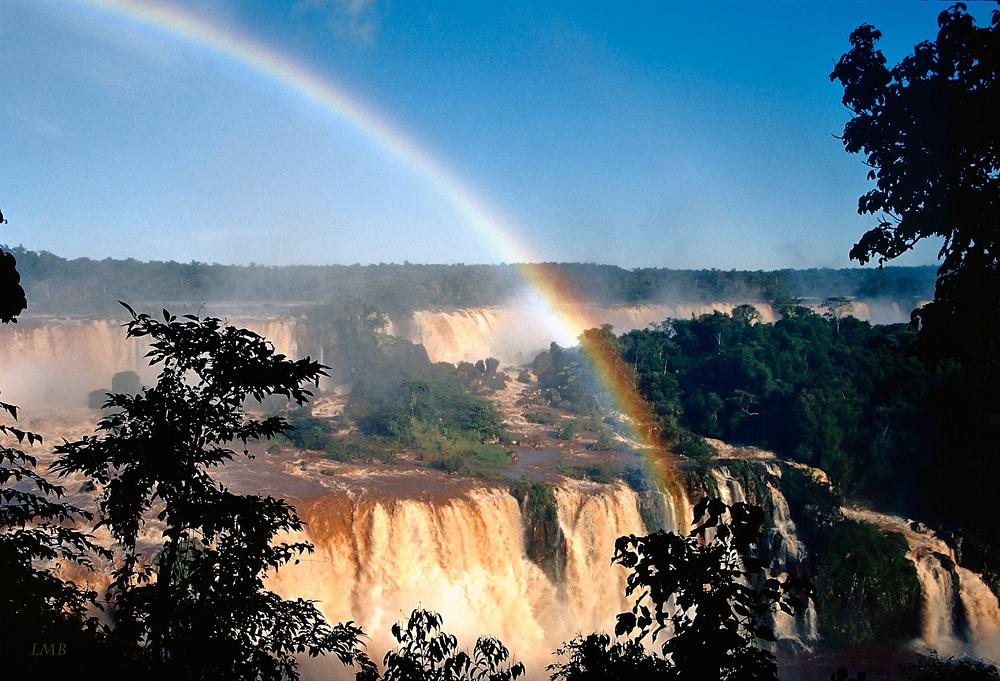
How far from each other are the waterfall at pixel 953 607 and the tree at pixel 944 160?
16359 millimetres

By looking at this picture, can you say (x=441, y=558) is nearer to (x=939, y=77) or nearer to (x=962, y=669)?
(x=962, y=669)

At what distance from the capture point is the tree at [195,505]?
369cm

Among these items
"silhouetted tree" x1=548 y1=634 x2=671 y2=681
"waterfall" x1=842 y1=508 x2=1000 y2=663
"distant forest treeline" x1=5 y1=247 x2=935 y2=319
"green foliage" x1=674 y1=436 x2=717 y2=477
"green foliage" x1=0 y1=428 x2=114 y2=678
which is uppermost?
"distant forest treeline" x1=5 y1=247 x2=935 y2=319

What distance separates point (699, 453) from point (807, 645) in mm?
6462

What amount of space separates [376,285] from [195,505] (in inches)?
1538

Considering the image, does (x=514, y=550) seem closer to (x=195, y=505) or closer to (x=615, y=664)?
(x=615, y=664)

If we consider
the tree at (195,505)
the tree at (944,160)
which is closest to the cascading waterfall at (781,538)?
the tree at (944,160)

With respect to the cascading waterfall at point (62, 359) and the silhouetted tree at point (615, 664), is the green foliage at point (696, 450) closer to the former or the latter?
the cascading waterfall at point (62, 359)

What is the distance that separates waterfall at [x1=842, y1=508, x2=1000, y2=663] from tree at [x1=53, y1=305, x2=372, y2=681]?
19134 mm

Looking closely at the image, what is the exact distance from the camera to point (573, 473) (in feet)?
63.7

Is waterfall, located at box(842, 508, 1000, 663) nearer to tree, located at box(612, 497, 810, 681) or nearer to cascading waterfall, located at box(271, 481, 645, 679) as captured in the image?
cascading waterfall, located at box(271, 481, 645, 679)

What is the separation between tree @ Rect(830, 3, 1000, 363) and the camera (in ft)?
15.4

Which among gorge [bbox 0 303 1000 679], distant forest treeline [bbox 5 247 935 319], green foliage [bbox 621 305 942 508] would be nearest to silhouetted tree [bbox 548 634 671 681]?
gorge [bbox 0 303 1000 679]

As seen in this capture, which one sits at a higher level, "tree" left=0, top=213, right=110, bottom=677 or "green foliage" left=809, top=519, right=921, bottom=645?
"tree" left=0, top=213, right=110, bottom=677
